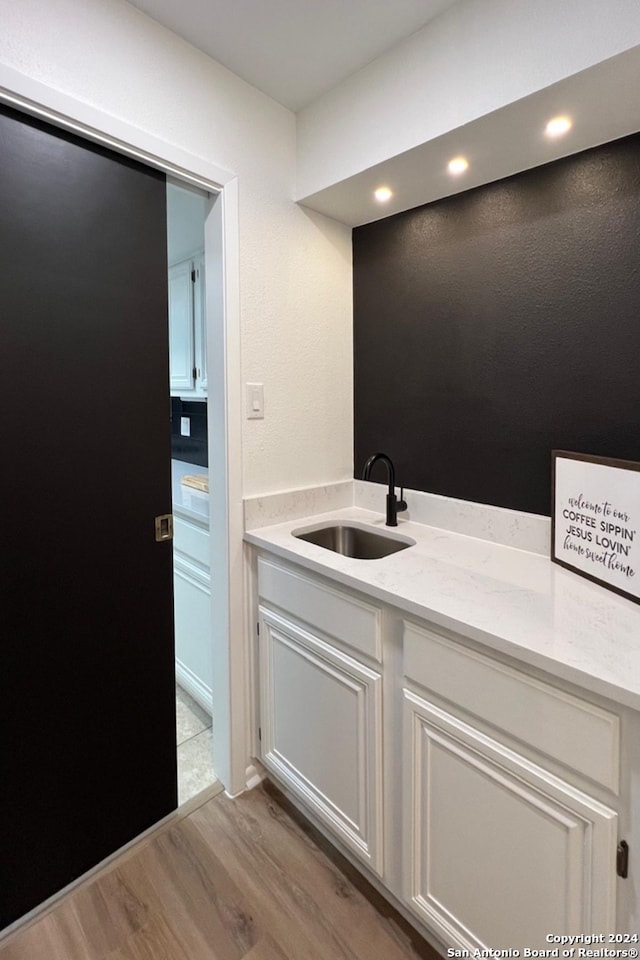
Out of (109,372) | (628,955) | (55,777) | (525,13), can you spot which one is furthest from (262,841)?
(525,13)

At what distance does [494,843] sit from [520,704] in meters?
0.34

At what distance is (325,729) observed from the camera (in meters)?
1.43

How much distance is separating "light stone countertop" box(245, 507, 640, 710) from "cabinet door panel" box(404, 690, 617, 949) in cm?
24

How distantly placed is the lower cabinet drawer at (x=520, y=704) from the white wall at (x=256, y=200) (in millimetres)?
857

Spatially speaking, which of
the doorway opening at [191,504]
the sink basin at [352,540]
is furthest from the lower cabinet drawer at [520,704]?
the doorway opening at [191,504]

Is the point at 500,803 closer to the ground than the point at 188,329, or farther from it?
closer to the ground

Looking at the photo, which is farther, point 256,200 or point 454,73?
point 256,200

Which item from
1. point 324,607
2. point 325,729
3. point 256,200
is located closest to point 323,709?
point 325,729

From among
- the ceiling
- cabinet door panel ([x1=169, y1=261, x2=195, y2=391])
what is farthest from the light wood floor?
the ceiling

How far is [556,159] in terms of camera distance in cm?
140

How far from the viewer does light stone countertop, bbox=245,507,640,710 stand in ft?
2.87

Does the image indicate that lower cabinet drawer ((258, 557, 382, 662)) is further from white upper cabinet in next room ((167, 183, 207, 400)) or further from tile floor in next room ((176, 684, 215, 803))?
white upper cabinet in next room ((167, 183, 207, 400))

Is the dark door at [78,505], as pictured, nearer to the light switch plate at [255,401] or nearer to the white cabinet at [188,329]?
the light switch plate at [255,401]

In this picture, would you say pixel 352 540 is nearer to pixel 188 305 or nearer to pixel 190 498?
pixel 190 498
